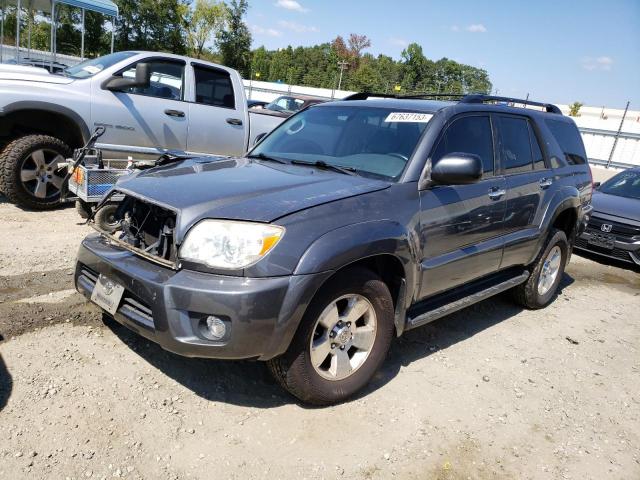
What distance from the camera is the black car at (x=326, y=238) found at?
2539 millimetres

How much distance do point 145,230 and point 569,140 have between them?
4.26m

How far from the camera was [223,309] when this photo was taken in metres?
2.47

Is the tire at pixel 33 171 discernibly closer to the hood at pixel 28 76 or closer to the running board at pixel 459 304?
the hood at pixel 28 76

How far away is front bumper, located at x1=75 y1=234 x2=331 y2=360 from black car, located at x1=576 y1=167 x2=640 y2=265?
632 cm

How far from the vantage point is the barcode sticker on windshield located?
3.56 meters

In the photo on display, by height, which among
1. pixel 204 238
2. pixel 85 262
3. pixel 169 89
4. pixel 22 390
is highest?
pixel 169 89

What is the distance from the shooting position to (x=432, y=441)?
9.31 feet

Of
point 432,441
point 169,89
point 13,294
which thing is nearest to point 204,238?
point 432,441

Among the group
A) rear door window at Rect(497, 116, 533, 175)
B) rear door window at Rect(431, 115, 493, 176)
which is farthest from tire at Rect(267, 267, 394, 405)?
rear door window at Rect(497, 116, 533, 175)

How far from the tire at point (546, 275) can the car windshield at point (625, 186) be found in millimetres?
3889

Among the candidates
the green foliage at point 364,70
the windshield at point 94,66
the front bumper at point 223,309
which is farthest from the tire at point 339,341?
the green foliage at point 364,70

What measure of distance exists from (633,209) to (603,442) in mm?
5636

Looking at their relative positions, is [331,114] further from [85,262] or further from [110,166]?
[110,166]

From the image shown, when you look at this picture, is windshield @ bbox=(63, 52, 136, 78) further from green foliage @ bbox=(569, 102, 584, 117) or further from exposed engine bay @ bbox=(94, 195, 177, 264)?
green foliage @ bbox=(569, 102, 584, 117)
